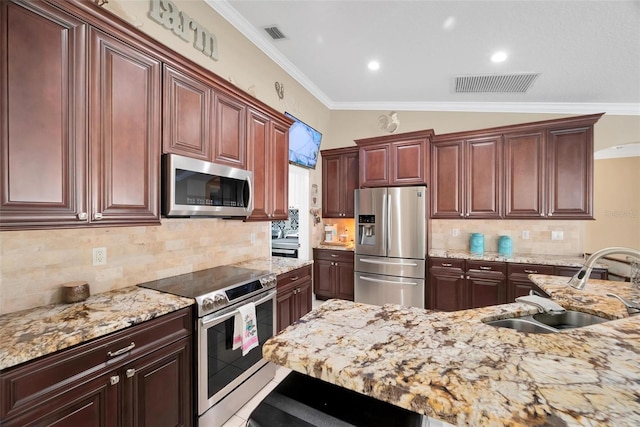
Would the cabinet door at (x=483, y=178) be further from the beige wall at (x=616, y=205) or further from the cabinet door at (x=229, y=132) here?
the cabinet door at (x=229, y=132)

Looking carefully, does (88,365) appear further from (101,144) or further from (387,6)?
(387,6)

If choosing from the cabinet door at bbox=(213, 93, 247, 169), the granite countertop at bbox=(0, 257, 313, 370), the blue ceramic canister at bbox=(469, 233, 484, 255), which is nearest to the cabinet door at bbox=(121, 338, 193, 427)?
the granite countertop at bbox=(0, 257, 313, 370)

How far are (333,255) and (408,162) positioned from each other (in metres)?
1.86

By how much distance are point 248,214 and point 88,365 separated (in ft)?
4.88

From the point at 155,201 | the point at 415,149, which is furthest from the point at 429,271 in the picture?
the point at 155,201

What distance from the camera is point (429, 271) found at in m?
3.71

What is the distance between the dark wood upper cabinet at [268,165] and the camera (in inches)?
104

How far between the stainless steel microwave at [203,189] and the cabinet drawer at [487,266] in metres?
2.91

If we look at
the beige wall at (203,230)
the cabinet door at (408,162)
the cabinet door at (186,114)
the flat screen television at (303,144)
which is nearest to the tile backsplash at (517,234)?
the beige wall at (203,230)

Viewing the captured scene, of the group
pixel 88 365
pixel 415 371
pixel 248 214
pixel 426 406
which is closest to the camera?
pixel 426 406

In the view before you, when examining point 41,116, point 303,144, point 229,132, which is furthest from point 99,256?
point 303,144

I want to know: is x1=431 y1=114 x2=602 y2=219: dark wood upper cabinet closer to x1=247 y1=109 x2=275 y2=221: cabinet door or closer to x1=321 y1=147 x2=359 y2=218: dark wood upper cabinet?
x1=321 y1=147 x2=359 y2=218: dark wood upper cabinet

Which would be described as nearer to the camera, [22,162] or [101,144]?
[22,162]

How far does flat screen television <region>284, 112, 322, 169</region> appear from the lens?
12.8 feet
